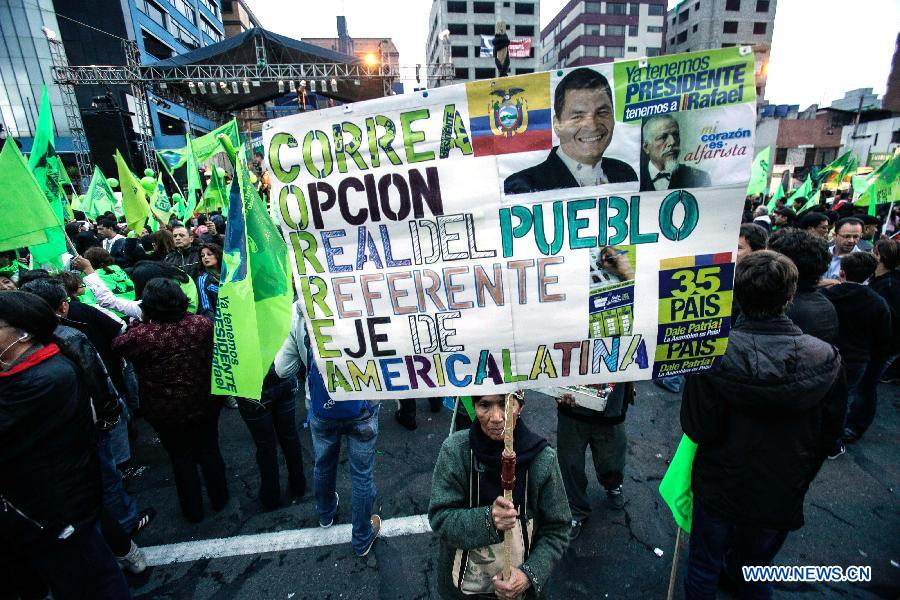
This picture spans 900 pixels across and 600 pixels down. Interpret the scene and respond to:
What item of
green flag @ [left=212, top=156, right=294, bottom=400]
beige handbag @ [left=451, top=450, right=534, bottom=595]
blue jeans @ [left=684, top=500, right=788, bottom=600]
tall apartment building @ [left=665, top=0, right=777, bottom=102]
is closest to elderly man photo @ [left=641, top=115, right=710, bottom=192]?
beige handbag @ [left=451, top=450, right=534, bottom=595]

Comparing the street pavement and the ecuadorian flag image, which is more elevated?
the ecuadorian flag image

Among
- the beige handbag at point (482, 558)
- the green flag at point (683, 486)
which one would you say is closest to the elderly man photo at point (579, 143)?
the beige handbag at point (482, 558)

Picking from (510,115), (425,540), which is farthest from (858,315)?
(425,540)

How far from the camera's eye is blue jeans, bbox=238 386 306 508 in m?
3.42

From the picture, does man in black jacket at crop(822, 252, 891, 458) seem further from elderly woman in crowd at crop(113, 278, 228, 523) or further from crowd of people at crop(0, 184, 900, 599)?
elderly woman in crowd at crop(113, 278, 228, 523)

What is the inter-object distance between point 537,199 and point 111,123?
29.1 m

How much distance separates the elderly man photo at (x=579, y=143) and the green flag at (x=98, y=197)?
12.0m

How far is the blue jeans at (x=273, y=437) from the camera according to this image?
11.2 feet

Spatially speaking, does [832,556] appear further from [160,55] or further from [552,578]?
[160,55]

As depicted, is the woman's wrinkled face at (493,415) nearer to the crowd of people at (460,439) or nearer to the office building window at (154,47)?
the crowd of people at (460,439)

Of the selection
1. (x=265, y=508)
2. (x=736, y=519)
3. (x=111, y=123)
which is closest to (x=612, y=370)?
(x=736, y=519)

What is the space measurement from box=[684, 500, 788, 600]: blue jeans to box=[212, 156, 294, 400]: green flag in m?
2.48

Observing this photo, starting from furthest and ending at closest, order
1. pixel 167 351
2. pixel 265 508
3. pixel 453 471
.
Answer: pixel 265 508
pixel 167 351
pixel 453 471

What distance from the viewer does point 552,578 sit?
2.91m
